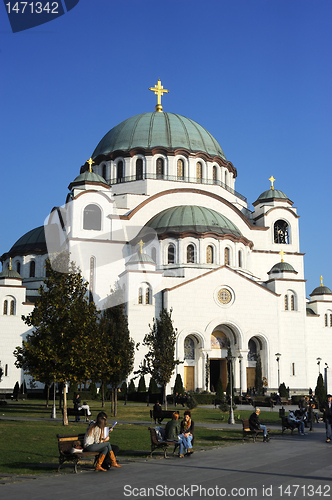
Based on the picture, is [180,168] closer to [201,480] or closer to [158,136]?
[158,136]

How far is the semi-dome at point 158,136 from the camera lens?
48.7 metres

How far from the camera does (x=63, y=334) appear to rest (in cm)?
1902

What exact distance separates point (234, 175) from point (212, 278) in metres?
16.1

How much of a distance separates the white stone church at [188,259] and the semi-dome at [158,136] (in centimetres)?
13

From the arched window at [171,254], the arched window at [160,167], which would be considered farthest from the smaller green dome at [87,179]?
the arched window at [171,254]

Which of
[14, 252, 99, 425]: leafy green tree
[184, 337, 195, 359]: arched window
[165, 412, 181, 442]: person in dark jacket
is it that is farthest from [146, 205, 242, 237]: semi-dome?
[165, 412, 181, 442]: person in dark jacket

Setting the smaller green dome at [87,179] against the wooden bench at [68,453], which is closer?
the wooden bench at [68,453]

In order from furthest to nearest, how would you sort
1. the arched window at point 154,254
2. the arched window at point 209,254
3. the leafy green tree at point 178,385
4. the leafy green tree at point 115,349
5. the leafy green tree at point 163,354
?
the arched window at point 209,254, the arched window at point 154,254, the leafy green tree at point 178,385, the leafy green tree at point 163,354, the leafy green tree at point 115,349

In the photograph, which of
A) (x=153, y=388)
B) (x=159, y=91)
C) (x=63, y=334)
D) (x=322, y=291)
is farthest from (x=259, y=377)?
(x=159, y=91)

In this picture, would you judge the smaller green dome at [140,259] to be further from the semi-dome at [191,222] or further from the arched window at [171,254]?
the semi-dome at [191,222]

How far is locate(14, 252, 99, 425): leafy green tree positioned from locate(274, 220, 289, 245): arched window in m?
31.2

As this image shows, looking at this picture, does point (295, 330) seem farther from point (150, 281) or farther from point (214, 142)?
point (214, 142)

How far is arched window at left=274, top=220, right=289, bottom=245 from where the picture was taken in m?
49.0

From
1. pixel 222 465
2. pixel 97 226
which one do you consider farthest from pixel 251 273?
pixel 222 465
